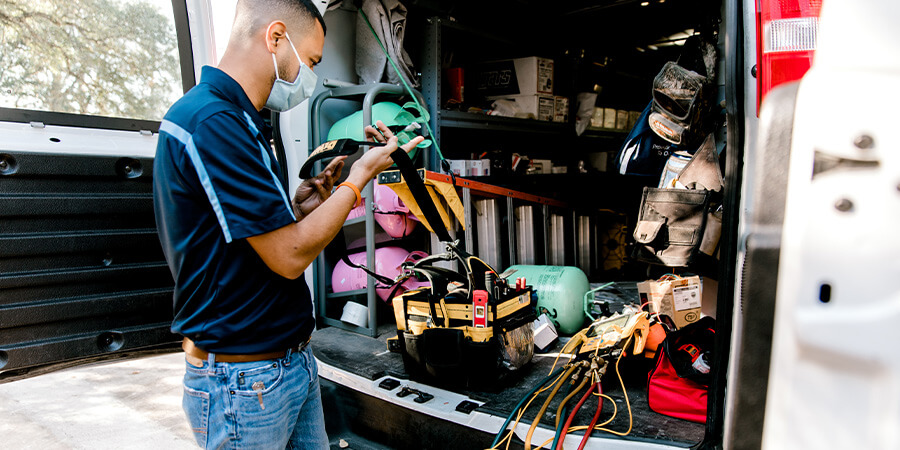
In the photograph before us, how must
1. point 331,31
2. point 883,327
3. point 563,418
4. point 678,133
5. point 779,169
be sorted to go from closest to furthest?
point 883,327, point 779,169, point 563,418, point 678,133, point 331,31

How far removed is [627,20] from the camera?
18.1 ft

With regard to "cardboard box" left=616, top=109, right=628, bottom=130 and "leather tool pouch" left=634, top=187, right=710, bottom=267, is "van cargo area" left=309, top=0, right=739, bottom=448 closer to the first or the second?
"cardboard box" left=616, top=109, right=628, bottom=130

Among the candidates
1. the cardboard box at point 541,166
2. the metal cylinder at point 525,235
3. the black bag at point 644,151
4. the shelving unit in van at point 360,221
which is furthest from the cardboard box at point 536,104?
the black bag at point 644,151

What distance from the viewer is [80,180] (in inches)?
74.4

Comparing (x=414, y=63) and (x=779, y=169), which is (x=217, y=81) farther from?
(x=414, y=63)

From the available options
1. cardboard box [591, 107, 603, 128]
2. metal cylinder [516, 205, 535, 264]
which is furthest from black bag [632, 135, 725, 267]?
cardboard box [591, 107, 603, 128]

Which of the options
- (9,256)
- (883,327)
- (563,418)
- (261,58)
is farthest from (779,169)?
(9,256)

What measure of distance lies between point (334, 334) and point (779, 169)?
10.5 feet

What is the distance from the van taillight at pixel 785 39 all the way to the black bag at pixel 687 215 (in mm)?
1145

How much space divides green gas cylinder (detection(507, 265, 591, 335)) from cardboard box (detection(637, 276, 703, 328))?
645mm

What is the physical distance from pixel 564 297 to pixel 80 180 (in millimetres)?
2841

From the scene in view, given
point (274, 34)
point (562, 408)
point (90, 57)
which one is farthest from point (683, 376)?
point (90, 57)

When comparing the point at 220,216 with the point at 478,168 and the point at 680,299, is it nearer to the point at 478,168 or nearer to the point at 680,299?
the point at 680,299

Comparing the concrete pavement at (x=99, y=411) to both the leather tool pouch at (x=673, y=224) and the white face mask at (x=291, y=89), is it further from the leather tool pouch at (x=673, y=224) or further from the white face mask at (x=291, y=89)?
the leather tool pouch at (x=673, y=224)
